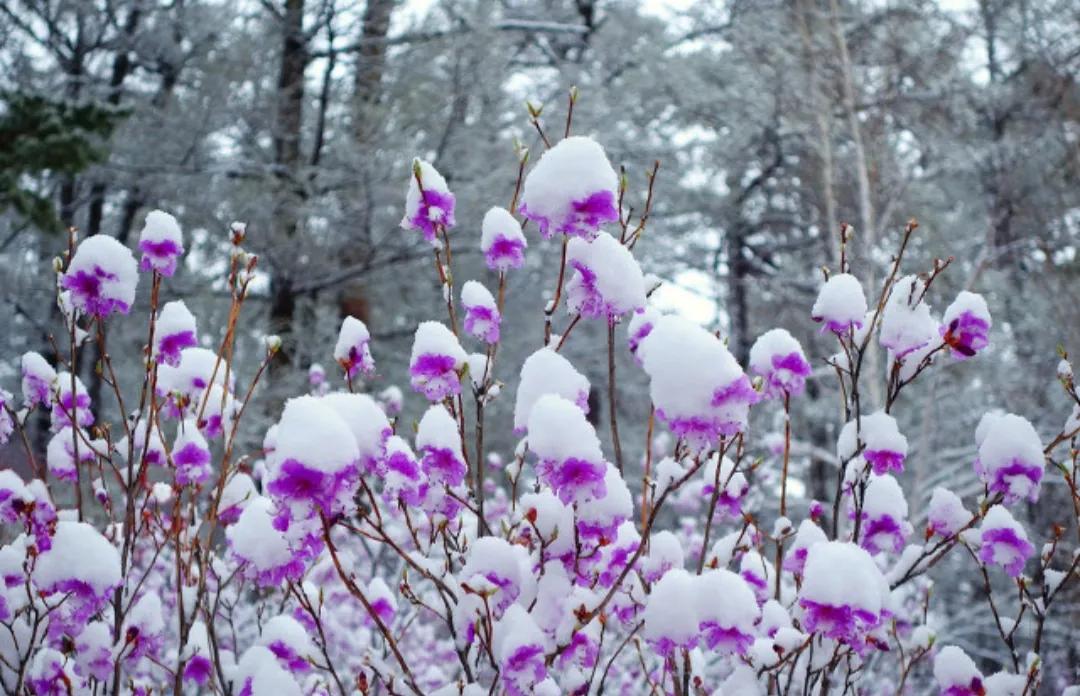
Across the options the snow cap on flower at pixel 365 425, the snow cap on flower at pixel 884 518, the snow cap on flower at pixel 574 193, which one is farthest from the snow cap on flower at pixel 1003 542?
the snow cap on flower at pixel 365 425

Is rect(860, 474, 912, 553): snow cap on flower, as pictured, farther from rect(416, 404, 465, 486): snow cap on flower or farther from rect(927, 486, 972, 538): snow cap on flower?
rect(416, 404, 465, 486): snow cap on flower

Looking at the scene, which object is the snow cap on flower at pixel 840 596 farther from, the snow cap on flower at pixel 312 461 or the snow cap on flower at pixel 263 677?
the snow cap on flower at pixel 263 677

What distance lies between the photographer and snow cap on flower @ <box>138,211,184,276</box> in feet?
5.69

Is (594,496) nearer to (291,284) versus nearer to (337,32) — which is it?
(291,284)

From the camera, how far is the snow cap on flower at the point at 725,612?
4.09 feet

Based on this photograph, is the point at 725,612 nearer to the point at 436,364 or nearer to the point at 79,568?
the point at 436,364

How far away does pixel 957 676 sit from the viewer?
1.59 metres

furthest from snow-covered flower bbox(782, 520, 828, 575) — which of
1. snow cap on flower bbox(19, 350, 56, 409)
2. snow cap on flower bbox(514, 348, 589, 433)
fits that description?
snow cap on flower bbox(19, 350, 56, 409)

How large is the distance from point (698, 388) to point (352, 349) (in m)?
0.75

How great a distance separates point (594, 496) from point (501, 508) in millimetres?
3310

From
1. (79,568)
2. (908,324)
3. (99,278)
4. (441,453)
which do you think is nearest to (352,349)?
(441,453)

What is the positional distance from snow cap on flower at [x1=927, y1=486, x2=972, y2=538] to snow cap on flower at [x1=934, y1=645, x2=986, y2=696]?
8.6 inches

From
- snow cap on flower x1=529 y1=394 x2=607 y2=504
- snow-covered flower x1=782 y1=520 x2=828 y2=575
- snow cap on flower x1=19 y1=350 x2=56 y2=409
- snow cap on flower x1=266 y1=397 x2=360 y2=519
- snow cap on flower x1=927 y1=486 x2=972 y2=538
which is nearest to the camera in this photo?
snow cap on flower x1=266 y1=397 x2=360 y2=519

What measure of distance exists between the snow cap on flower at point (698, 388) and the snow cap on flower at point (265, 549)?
65 centimetres
